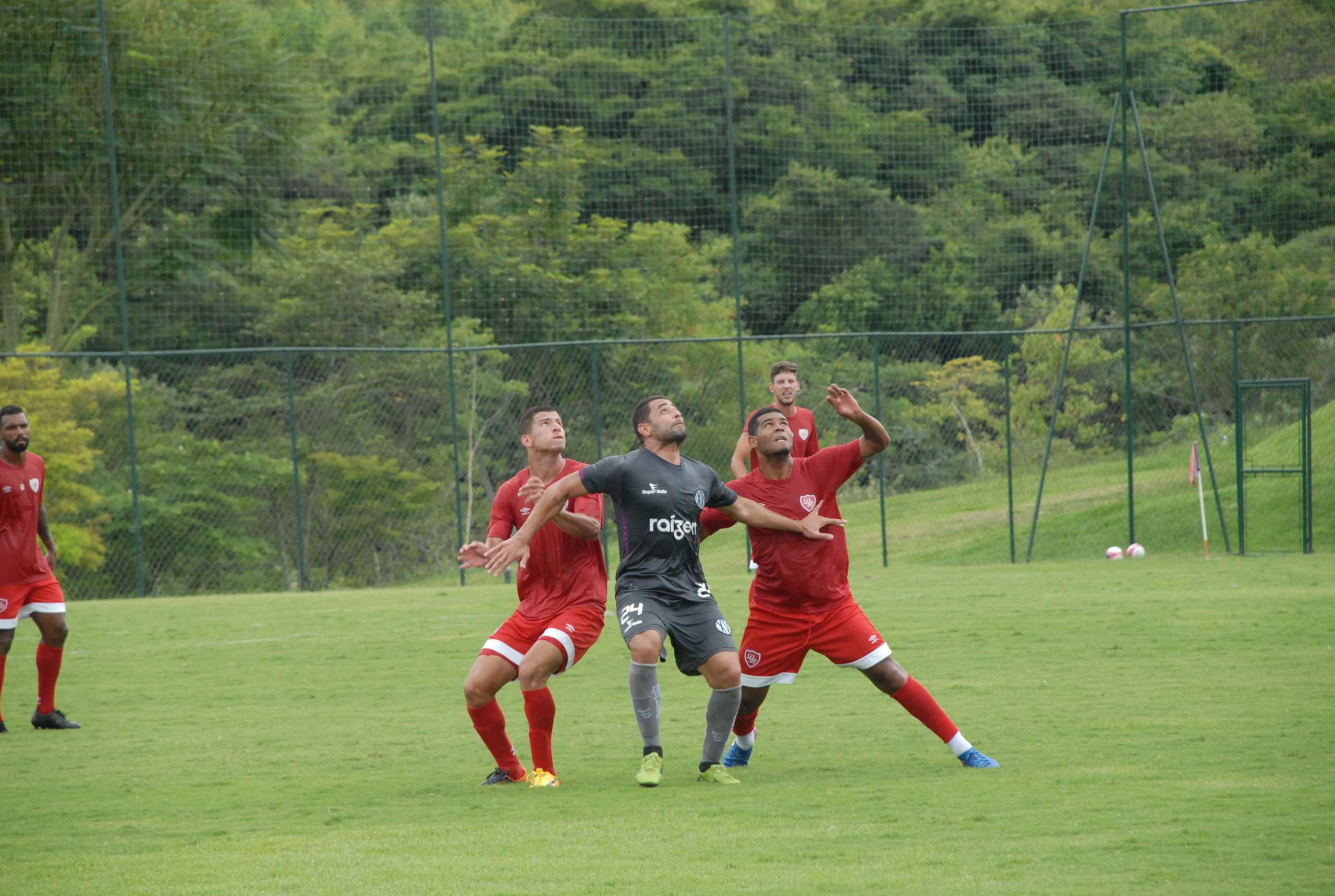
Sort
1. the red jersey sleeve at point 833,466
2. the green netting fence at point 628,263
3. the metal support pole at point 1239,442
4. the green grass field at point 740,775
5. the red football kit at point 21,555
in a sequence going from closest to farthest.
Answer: the green grass field at point 740,775 → the red jersey sleeve at point 833,466 → the red football kit at point 21,555 → the metal support pole at point 1239,442 → the green netting fence at point 628,263

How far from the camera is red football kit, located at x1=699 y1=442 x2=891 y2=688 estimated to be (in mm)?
7625

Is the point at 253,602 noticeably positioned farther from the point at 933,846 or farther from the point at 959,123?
the point at 959,123

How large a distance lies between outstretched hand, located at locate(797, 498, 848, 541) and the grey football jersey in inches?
Result: 20.1

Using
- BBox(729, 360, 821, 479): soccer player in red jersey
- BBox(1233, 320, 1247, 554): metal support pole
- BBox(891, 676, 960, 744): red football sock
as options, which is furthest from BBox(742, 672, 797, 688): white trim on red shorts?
BBox(1233, 320, 1247, 554): metal support pole

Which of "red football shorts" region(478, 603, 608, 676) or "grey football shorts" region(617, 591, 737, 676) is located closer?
"grey football shorts" region(617, 591, 737, 676)

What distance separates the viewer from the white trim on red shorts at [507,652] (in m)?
7.58

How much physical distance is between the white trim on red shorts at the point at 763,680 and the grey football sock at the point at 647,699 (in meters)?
0.32

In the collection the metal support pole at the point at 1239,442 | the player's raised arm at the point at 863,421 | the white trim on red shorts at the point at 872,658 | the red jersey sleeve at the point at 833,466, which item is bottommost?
the metal support pole at the point at 1239,442

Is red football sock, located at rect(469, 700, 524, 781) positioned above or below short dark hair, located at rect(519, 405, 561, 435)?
below

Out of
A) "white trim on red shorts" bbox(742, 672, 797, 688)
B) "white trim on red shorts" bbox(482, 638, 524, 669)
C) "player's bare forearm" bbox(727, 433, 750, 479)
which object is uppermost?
"player's bare forearm" bbox(727, 433, 750, 479)

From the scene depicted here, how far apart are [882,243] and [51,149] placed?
17755 mm

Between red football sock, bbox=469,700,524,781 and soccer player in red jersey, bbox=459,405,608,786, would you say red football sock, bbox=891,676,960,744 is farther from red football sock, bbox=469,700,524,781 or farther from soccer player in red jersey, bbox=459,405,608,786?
red football sock, bbox=469,700,524,781

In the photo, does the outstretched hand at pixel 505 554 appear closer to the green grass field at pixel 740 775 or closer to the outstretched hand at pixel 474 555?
the outstretched hand at pixel 474 555

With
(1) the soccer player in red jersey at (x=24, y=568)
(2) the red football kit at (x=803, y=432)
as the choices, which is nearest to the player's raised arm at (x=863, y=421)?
(2) the red football kit at (x=803, y=432)
